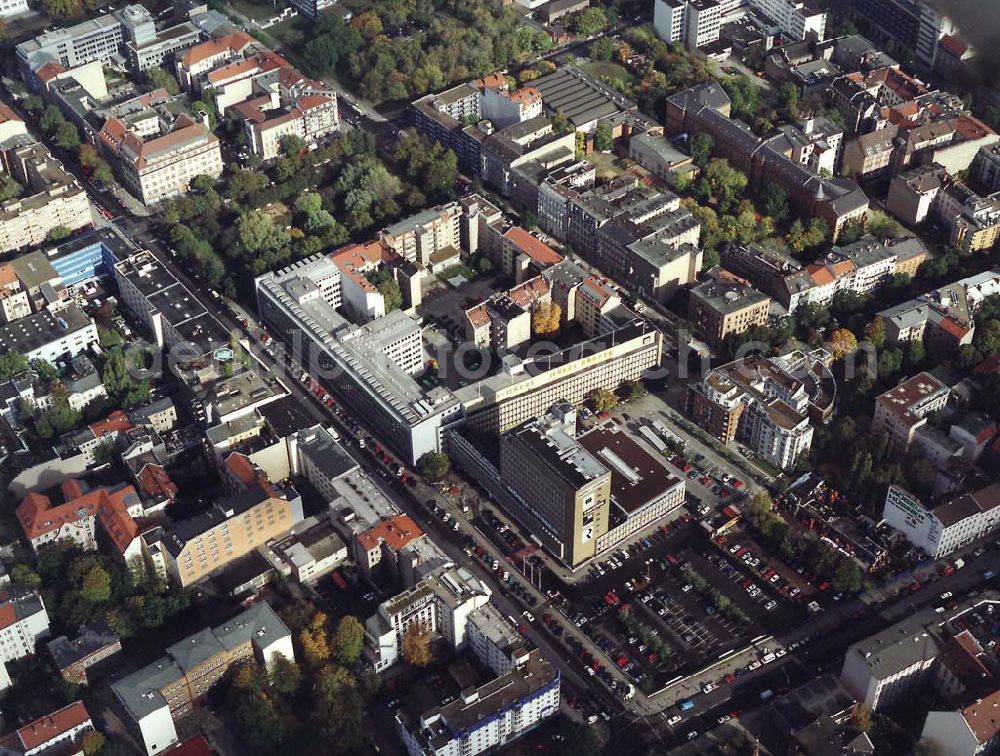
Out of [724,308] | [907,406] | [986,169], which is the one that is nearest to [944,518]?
[907,406]

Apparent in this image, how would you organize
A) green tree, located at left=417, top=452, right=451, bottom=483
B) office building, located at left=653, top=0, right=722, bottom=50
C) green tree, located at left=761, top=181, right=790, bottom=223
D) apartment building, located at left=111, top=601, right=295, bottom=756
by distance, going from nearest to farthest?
1. apartment building, located at left=111, top=601, right=295, bottom=756
2. green tree, located at left=417, top=452, right=451, bottom=483
3. green tree, located at left=761, top=181, right=790, bottom=223
4. office building, located at left=653, top=0, right=722, bottom=50

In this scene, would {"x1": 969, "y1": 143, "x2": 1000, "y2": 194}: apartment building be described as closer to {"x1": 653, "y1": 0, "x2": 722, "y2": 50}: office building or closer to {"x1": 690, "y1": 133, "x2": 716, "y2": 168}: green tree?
{"x1": 690, "y1": 133, "x2": 716, "y2": 168}: green tree

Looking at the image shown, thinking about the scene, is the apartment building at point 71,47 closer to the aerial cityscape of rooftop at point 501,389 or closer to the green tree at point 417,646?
the aerial cityscape of rooftop at point 501,389

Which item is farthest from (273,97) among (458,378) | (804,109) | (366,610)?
(366,610)

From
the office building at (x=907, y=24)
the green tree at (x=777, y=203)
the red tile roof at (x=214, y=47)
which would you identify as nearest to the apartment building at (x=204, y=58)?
the red tile roof at (x=214, y=47)

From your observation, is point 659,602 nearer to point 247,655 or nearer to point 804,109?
point 247,655

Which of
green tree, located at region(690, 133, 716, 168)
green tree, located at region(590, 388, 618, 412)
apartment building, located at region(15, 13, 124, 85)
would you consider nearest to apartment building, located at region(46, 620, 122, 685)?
green tree, located at region(590, 388, 618, 412)

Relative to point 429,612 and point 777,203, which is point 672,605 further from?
point 777,203
